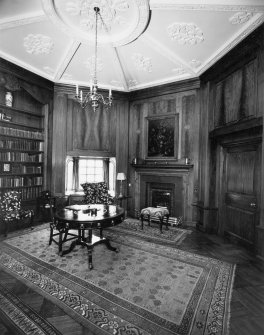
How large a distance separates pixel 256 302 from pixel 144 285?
1424 mm

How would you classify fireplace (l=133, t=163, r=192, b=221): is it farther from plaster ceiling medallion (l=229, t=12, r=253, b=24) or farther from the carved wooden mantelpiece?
plaster ceiling medallion (l=229, t=12, r=253, b=24)

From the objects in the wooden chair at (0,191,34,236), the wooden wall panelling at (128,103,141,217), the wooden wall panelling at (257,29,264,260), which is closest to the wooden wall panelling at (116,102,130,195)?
the wooden wall panelling at (128,103,141,217)

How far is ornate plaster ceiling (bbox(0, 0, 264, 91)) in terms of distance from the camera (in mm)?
3488

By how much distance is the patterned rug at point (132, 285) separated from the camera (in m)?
2.24

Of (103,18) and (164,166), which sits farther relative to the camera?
(164,166)

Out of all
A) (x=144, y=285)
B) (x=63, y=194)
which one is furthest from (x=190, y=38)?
(x=63, y=194)

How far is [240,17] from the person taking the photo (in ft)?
11.9

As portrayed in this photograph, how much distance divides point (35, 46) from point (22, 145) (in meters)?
2.46

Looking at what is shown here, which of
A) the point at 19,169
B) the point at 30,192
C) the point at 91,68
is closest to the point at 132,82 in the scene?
the point at 91,68

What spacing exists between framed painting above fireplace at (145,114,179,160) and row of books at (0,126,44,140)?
3271 mm

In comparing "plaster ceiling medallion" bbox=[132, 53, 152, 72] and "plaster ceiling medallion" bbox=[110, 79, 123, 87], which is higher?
"plaster ceiling medallion" bbox=[132, 53, 152, 72]

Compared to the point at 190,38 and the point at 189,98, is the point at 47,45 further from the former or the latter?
the point at 189,98

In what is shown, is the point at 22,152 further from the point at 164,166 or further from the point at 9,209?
the point at 164,166

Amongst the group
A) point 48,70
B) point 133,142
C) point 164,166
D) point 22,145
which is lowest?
point 164,166
